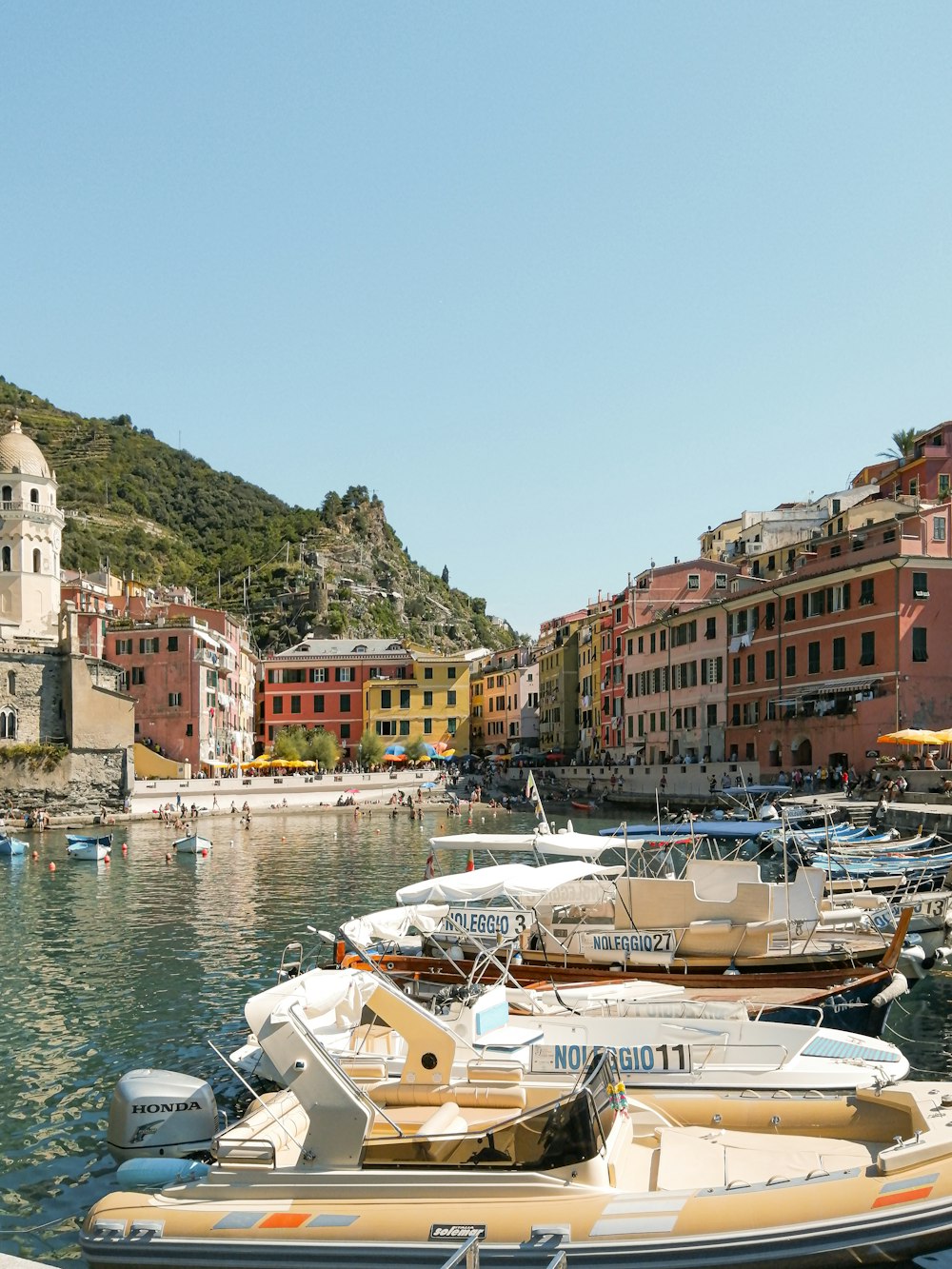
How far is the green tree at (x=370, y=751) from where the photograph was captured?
331 ft

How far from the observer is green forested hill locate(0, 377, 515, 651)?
474 feet

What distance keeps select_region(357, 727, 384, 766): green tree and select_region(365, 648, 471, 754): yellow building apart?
554 centimetres

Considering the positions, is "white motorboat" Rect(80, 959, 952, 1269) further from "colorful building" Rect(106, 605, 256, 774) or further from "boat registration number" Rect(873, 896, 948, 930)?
"colorful building" Rect(106, 605, 256, 774)

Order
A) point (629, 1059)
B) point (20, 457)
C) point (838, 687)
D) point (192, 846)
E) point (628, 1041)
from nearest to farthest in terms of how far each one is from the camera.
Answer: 1. point (629, 1059)
2. point (628, 1041)
3. point (192, 846)
4. point (838, 687)
5. point (20, 457)

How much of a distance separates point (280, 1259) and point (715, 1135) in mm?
4910

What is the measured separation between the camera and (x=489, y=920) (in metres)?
22.2

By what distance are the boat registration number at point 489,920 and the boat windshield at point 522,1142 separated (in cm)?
1058

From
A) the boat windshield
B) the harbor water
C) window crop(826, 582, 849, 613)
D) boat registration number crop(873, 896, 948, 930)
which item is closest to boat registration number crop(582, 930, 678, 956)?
the harbor water

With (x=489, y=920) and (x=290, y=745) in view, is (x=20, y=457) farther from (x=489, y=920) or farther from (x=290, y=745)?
(x=489, y=920)

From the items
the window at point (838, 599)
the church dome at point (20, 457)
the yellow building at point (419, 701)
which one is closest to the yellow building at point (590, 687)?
the yellow building at point (419, 701)

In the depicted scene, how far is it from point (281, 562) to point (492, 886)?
140 meters

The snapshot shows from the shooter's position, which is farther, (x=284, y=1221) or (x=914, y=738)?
(x=914, y=738)

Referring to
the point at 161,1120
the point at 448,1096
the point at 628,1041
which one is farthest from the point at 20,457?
the point at 448,1096

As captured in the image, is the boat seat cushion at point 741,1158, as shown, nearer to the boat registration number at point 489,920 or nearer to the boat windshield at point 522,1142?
the boat windshield at point 522,1142
